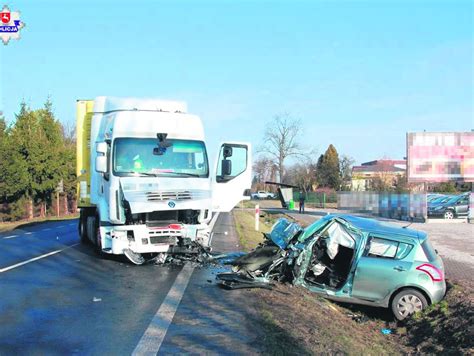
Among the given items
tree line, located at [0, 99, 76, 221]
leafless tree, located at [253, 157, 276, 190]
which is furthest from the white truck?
leafless tree, located at [253, 157, 276, 190]

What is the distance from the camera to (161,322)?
268 inches

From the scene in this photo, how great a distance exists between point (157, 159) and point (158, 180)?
24.1 inches

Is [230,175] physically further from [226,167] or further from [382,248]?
[382,248]

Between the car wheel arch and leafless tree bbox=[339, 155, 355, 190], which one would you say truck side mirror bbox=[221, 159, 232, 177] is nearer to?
the car wheel arch

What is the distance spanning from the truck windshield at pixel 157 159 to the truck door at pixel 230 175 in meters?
0.41

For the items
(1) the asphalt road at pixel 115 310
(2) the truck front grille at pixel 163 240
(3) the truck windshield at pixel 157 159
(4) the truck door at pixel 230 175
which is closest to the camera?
(1) the asphalt road at pixel 115 310

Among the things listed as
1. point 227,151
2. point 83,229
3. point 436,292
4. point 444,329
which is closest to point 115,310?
point 444,329

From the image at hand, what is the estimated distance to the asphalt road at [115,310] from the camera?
19.2 feet

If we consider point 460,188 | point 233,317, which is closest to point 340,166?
point 460,188

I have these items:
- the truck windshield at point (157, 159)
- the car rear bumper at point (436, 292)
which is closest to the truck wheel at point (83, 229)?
the truck windshield at point (157, 159)

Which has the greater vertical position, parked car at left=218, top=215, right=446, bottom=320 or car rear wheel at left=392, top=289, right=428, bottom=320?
parked car at left=218, top=215, right=446, bottom=320

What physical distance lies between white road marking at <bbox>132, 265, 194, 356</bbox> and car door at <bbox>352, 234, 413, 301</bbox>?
301 cm

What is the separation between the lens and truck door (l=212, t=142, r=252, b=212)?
1223 centimetres

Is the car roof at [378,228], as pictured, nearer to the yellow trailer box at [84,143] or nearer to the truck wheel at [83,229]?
the yellow trailer box at [84,143]
